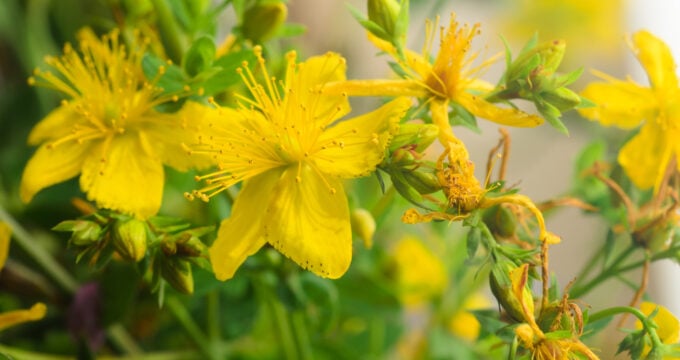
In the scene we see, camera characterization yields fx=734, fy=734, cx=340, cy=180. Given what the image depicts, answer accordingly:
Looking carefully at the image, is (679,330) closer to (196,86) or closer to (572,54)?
(196,86)

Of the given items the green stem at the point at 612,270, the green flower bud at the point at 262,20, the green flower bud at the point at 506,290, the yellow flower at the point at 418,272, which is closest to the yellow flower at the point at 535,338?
the green flower bud at the point at 506,290

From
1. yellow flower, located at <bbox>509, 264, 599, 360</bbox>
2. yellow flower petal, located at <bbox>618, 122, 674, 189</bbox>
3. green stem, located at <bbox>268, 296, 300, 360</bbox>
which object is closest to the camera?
yellow flower, located at <bbox>509, 264, 599, 360</bbox>

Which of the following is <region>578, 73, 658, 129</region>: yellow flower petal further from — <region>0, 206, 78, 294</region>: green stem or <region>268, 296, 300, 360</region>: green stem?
<region>0, 206, 78, 294</region>: green stem

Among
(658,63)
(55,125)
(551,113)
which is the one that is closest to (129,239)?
(55,125)

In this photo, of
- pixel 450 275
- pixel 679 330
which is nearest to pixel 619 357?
pixel 679 330

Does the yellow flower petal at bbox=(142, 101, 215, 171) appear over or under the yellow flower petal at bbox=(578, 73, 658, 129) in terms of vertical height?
under

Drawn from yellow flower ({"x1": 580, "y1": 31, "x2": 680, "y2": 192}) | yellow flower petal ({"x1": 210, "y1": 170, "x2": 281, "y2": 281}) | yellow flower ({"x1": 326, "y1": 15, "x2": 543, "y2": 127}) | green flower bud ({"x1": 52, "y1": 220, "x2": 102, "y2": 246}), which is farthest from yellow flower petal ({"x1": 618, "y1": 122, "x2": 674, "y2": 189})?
green flower bud ({"x1": 52, "y1": 220, "x2": 102, "y2": 246})
